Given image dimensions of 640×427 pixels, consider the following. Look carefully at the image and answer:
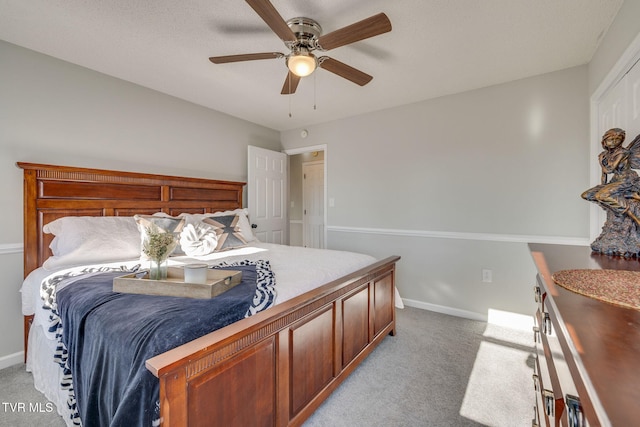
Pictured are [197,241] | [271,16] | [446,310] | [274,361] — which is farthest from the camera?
[446,310]

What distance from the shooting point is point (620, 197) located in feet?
4.39

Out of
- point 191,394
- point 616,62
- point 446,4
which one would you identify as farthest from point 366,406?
point 616,62

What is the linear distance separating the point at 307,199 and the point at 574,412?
5.48 m

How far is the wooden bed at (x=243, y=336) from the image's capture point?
3.26 feet

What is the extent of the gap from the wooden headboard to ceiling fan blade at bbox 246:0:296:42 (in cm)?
206

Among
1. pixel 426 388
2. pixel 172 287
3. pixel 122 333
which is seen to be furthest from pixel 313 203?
pixel 122 333

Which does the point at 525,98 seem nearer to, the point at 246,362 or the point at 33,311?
the point at 246,362

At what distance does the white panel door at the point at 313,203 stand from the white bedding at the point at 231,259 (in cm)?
313

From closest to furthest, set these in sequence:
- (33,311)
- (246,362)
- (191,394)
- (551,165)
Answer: (191,394) < (246,362) < (33,311) < (551,165)

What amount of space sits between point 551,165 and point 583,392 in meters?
2.88

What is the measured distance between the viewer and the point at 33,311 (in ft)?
6.73

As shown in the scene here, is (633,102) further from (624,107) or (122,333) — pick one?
(122,333)

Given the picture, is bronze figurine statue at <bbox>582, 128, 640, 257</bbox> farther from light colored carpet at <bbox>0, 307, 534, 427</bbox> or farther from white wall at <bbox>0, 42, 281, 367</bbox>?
white wall at <bbox>0, 42, 281, 367</bbox>

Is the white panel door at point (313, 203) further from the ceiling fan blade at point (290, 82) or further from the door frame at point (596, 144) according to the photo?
the door frame at point (596, 144)
